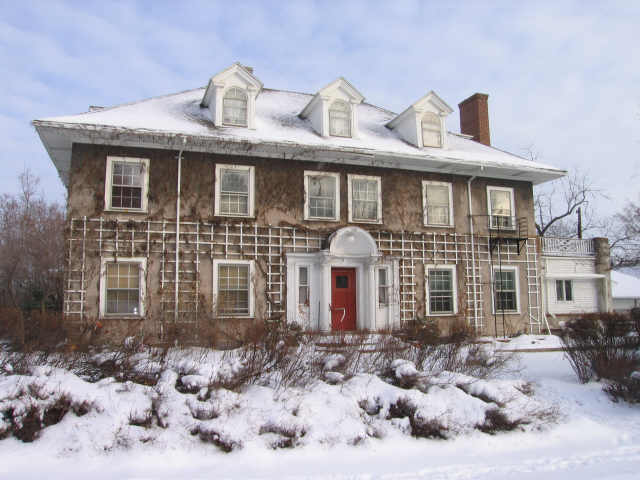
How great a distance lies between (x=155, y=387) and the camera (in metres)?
7.24

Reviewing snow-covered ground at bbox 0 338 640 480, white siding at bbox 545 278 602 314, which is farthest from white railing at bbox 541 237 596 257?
snow-covered ground at bbox 0 338 640 480

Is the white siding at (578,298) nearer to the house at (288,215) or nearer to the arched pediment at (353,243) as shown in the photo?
the house at (288,215)

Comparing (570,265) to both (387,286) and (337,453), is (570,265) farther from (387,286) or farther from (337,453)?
(337,453)

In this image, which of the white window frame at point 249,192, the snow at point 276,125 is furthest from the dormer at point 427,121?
the white window frame at point 249,192

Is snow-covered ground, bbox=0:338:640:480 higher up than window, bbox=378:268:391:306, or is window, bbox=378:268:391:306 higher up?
→ window, bbox=378:268:391:306

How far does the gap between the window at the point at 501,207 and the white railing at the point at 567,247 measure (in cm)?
428

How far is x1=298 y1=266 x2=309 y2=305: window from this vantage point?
1630 centimetres

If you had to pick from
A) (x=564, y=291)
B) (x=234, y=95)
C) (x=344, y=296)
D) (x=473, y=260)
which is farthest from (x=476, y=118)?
(x=234, y=95)

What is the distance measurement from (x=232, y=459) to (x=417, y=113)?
583 inches

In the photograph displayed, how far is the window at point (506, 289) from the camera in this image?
18.6 m

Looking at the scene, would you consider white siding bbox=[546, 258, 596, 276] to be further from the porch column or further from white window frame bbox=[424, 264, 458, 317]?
the porch column

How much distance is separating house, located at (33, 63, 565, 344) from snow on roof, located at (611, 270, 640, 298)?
2320cm

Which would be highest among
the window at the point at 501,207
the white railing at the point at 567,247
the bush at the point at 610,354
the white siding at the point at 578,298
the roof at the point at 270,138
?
the roof at the point at 270,138

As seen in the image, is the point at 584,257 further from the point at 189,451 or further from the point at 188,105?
the point at 189,451
